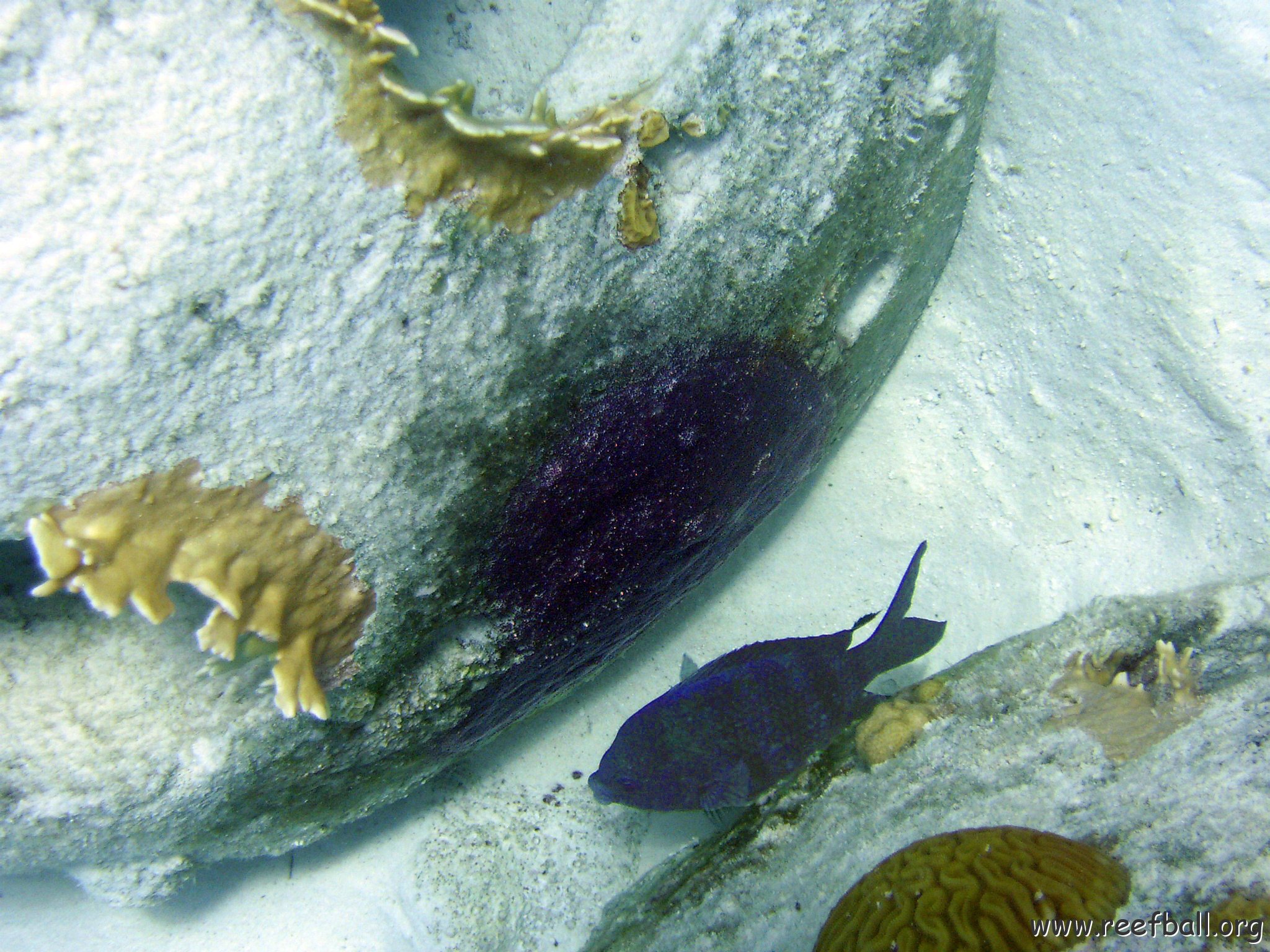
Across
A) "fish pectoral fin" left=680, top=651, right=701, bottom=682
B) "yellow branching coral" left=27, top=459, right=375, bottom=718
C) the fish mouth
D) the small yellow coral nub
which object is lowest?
the fish mouth

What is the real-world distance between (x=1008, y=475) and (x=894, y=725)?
5.60 feet

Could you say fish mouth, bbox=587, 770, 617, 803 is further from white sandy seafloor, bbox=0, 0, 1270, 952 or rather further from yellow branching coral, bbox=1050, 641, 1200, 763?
yellow branching coral, bbox=1050, 641, 1200, 763

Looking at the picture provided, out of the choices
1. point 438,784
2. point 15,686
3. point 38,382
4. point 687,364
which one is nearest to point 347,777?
point 15,686

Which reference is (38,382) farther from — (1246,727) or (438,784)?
(1246,727)

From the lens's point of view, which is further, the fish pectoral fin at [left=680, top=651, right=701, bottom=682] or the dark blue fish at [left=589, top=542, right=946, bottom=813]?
the fish pectoral fin at [left=680, top=651, right=701, bottom=682]

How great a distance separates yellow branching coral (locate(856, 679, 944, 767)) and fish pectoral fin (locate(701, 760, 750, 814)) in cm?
55

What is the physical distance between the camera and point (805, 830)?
278 centimetres

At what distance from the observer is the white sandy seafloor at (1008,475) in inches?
102

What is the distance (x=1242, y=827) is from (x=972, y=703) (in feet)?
3.45

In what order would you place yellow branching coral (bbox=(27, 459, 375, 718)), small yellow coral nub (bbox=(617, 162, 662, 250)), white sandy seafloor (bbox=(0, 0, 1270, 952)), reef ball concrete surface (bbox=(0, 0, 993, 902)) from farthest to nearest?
white sandy seafloor (bbox=(0, 0, 1270, 952)) → small yellow coral nub (bbox=(617, 162, 662, 250)) → yellow branching coral (bbox=(27, 459, 375, 718)) → reef ball concrete surface (bbox=(0, 0, 993, 902))

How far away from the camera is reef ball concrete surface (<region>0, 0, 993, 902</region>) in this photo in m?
1.41

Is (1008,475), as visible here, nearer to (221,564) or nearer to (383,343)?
(383,343)

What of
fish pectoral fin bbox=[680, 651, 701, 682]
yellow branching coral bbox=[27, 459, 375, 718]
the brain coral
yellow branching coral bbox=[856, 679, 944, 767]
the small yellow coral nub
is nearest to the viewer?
yellow branching coral bbox=[27, 459, 375, 718]

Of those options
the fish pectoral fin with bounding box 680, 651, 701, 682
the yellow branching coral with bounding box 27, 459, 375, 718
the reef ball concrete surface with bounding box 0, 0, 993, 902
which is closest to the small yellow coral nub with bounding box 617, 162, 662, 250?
the reef ball concrete surface with bounding box 0, 0, 993, 902
